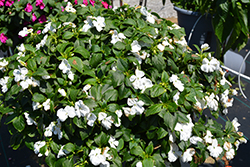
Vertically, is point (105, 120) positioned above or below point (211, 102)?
above

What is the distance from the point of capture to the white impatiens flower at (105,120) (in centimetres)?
111

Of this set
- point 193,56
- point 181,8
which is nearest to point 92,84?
point 193,56

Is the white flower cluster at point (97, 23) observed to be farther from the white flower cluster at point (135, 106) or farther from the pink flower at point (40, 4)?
the pink flower at point (40, 4)

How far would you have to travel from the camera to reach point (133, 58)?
1.24 meters

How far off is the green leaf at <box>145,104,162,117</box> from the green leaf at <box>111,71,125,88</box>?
18 cm

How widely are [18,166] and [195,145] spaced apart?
161 cm

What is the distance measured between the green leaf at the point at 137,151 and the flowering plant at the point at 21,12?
1.42 m

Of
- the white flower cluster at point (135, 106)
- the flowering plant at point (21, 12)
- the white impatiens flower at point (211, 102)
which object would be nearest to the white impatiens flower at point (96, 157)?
the white flower cluster at point (135, 106)

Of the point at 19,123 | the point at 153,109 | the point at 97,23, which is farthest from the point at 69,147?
the point at 97,23

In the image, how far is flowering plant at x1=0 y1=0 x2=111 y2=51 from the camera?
86.5 inches

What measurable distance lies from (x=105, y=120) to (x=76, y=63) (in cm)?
33

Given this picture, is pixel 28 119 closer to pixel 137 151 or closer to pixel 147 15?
pixel 137 151

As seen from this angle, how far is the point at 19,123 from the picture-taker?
1.33 meters

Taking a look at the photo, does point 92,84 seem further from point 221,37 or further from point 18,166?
point 221,37
